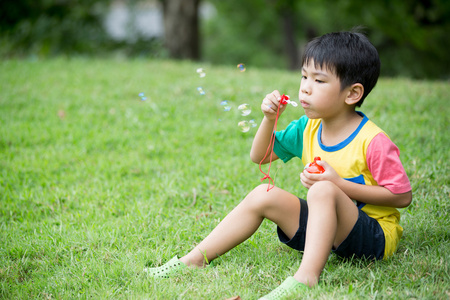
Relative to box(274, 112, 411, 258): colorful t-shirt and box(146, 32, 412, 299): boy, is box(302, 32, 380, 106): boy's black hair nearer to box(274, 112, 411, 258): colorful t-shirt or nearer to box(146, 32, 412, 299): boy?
box(146, 32, 412, 299): boy

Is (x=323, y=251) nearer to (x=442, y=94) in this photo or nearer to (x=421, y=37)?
(x=442, y=94)

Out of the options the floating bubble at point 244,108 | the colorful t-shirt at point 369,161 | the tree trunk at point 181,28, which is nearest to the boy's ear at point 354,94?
the colorful t-shirt at point 369,161

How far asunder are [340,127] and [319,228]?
0.55 meters

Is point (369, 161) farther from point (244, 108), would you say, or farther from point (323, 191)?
point (244, 108)

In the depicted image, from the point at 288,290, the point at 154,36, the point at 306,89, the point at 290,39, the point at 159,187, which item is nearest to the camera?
the point at 288,290

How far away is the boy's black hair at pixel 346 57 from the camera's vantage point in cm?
214

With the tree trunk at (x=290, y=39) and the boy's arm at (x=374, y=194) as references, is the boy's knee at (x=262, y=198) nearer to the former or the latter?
the boy's arm at (x=374, y=194)

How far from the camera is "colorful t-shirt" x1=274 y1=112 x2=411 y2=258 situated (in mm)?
2076

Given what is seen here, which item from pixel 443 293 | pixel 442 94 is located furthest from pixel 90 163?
pixel 442 94

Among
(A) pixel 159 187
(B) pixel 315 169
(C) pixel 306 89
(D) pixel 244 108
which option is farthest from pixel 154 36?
(B) pixel 315 169

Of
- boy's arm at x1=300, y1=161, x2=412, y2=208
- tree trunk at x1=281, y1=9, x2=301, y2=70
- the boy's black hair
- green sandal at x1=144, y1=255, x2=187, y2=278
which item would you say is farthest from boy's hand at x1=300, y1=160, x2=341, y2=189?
tree trunk at x1=281, y1=9, x2=301, y2=70

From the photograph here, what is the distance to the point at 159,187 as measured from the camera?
3.49 meters

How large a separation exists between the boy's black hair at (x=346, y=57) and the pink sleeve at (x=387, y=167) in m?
0.32

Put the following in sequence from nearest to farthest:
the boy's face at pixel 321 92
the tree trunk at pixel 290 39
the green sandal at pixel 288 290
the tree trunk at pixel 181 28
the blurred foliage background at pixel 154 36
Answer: the green sandal at pixel 288 290 → the boy's face at pixel 321 92 → the tree trunk at pixel 181 28 → the blurred foliage background at pixel 154 36 → the tree trunk at pixel 290 39
